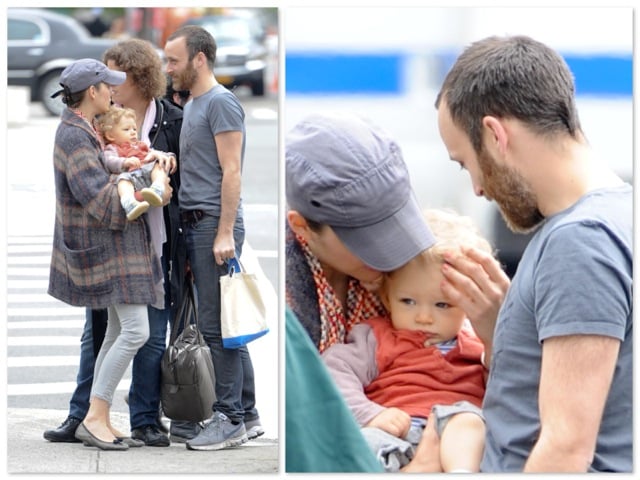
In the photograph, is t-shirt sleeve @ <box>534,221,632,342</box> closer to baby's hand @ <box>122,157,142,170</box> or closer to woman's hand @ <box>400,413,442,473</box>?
woman's hand @ <box>400,413,442,473</box>

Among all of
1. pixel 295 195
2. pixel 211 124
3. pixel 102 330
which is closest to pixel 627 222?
pixel 295 195

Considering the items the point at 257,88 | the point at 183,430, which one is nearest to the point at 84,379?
the point at 183,430

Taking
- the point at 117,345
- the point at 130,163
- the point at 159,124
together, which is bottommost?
the point at 117,345

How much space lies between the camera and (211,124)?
10.7 feet

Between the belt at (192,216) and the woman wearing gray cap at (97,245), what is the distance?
0.39 feet

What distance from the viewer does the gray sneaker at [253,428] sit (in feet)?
11.0

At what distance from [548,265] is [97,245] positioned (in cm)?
156

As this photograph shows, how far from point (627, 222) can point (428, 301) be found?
689 millimetres

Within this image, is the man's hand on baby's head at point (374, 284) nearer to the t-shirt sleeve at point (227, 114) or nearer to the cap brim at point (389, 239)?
the cap brim at point (389, 239)

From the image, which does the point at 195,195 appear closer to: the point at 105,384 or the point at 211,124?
the point at 211,124

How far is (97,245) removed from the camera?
317 centimetres

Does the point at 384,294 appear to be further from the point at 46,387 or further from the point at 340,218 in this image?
the point at 46,387

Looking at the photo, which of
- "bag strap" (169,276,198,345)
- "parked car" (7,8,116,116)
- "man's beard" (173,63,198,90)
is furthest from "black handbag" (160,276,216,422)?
"parked car" (7,8,116,116)

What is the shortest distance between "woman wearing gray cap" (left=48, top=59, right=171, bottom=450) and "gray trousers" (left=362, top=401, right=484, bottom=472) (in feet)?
3.44
